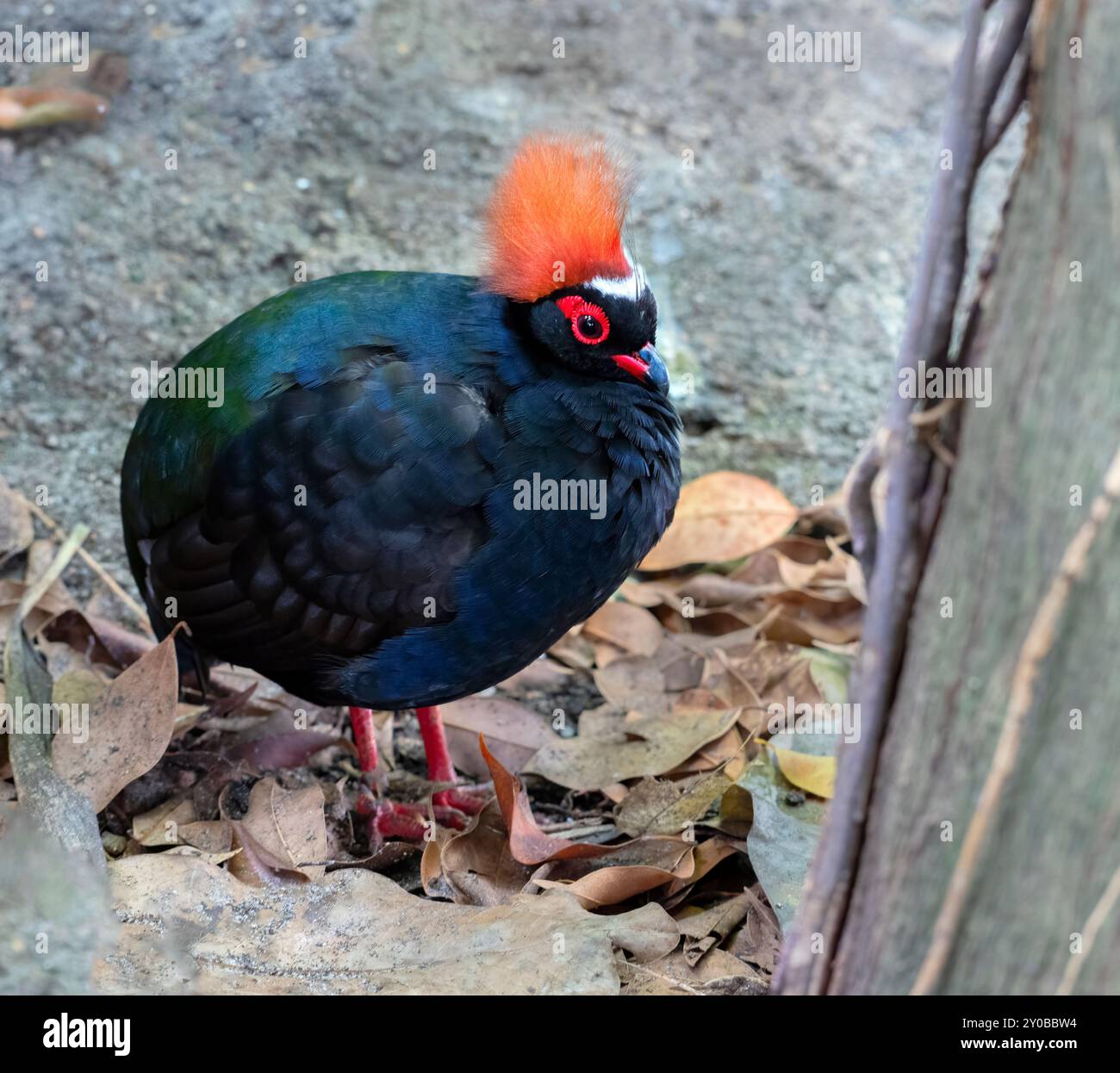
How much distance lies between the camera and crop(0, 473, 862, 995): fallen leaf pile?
2.85 m

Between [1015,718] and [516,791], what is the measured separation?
184 cm

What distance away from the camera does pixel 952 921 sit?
181 centimetres

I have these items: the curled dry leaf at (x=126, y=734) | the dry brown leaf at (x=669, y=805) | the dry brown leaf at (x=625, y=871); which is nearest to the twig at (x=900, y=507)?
the dry brown leaf at (x=625, y=871)

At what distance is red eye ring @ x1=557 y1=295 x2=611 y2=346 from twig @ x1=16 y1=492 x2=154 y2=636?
74.6 inches

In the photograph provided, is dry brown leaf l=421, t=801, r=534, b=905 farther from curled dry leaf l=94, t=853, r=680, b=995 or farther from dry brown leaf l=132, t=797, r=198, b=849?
dry brown leaf l=132, t=797, r=198, b=849

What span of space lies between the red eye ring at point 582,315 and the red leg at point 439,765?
1.24 m

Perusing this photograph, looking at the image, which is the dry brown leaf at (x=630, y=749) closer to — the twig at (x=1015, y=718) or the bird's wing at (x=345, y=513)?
the bird's wing at (x=345, y=513)

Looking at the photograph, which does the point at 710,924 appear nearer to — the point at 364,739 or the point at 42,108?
the point at 364,739

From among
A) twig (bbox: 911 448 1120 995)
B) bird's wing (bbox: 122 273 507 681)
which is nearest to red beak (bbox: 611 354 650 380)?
bird's wing (bbox: 122 273 507 681)

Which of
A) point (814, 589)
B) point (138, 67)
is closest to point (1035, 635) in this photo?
point (814, 589)

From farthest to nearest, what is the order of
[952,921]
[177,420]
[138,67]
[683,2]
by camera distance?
[683,2]
[138,67]
[177,420]
[952,921]

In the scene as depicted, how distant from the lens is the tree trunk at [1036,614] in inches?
64.9

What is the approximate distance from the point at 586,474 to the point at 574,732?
1.26m
